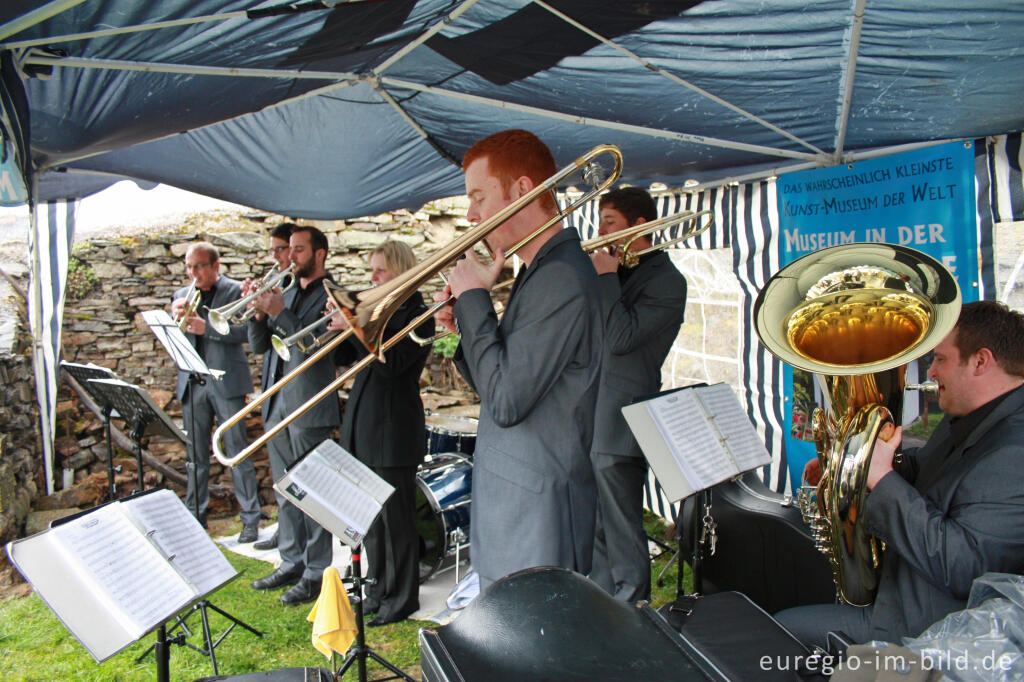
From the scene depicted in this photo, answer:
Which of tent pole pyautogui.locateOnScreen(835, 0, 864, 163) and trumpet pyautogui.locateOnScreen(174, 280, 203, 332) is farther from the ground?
tent pole pyautogui.locateOnScreen(835, 0, 864, 163)

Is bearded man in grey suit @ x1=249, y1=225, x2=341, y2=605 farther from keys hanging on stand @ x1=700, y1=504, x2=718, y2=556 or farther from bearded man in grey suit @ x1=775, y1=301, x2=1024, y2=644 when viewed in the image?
bearded man in grey suit @ x1=775, y1=301, x2=1024, y2=644

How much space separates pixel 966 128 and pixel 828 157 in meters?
0.74

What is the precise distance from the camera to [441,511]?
4266 mm

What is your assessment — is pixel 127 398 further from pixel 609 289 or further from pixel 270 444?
pixel 609 289

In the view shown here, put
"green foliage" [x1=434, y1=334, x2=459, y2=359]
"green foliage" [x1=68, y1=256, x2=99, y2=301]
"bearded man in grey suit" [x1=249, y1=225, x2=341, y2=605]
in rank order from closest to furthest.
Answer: "bearded man in grey suit" [x1=249, y1=225, x2=341, y2=605] → "green foliage" [x1=68, y1=256, x2=99, y2=301] → "green foliage" [x1=434, y1=334, x2=459, y2=359]

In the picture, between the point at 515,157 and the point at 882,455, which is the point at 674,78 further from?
the point at 882,455

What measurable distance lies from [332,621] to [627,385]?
1898 millimetres

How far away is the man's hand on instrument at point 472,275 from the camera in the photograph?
204 centimetres

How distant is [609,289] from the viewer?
3494 mm

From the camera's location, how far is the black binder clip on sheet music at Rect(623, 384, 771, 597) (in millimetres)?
2641

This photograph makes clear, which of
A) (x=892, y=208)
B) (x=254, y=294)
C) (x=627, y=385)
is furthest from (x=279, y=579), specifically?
(x=892, y=208)

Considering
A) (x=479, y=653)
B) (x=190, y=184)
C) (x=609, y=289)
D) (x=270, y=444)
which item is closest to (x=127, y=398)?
(x=270, y=444)

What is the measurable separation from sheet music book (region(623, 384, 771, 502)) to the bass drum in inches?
75.7

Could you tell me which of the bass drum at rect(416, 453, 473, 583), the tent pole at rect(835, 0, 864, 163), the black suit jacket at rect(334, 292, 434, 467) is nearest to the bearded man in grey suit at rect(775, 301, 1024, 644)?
the tent pole at rect(835, 0, 864, 163)
